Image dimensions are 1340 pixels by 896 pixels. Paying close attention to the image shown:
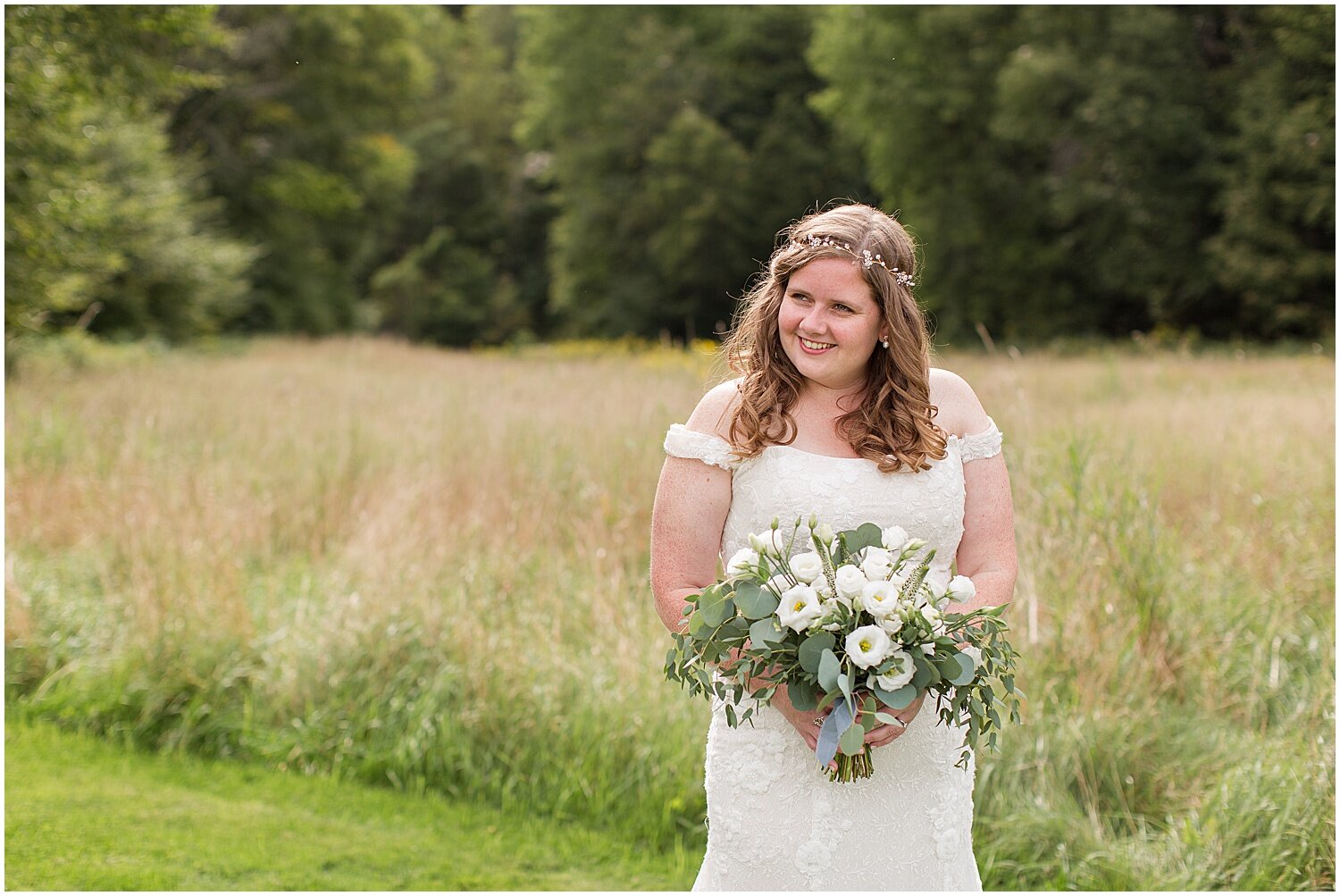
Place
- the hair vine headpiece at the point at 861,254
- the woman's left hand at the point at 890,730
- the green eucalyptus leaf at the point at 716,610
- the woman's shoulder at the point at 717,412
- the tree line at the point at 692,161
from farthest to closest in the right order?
the tree line at the point at 692,161
the woman's shoulder at the point at 717,412
the hair vine headpiece at the point at 861,254
the woman's left hand at the point at 890,730
the green eucalyptus leaf at the point at 716,610

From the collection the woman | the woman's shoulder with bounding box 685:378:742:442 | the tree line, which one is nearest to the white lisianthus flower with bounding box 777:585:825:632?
the woman

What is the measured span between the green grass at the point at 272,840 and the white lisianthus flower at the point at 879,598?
2.28 m

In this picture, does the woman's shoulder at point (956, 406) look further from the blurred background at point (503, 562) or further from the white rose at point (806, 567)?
the blurred background at point (503, 562)

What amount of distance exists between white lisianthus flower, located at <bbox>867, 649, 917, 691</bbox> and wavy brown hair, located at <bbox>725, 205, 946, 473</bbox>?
473mm

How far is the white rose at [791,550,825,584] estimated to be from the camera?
205 cm

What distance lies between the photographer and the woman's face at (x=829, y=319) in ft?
7.72

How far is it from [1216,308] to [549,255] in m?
25.5

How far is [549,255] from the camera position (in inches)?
1732

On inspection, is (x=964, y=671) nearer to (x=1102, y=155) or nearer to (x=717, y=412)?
(x=717, y=412)

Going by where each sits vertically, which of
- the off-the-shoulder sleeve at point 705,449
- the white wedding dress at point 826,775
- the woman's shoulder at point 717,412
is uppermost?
the woman's shoulder at point 717,412

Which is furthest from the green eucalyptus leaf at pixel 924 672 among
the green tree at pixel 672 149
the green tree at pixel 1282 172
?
the green tree at pixel 672 149

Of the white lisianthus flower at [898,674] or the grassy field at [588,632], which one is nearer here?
the white lisianthus flower at [898,674]

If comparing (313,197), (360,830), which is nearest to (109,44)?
(360,830)

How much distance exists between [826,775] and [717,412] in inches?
31.5
